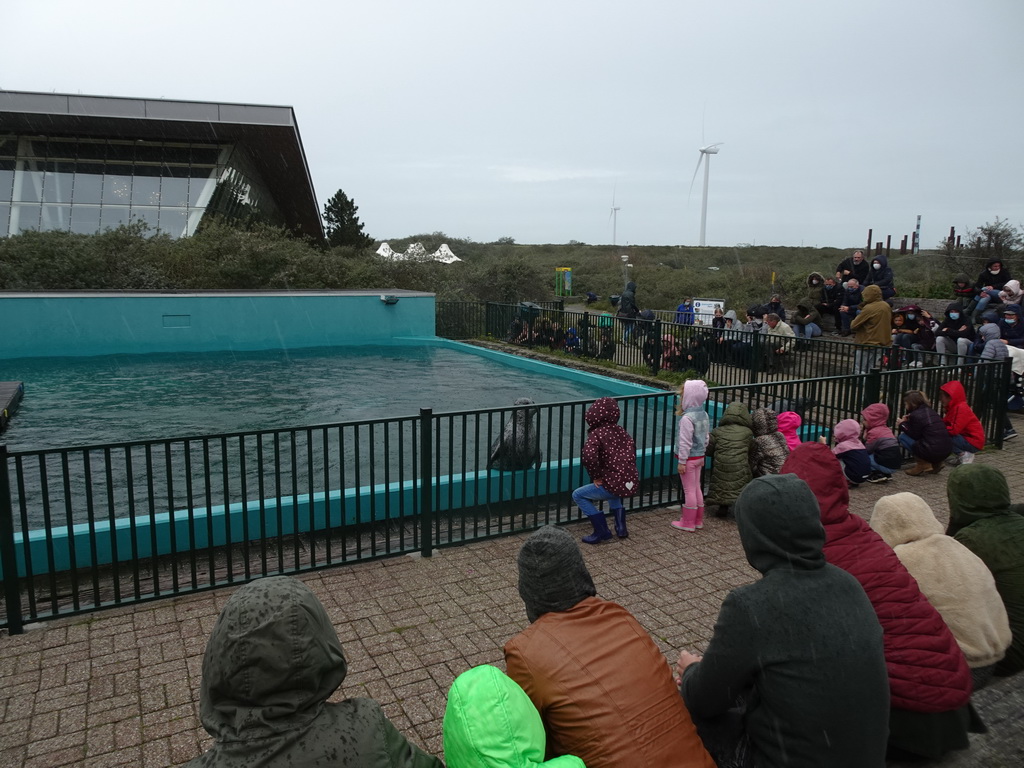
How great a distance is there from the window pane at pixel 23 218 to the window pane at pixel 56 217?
0.31 meters

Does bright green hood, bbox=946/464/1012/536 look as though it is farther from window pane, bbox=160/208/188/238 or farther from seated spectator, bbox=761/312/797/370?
window pane, bbox=160/208/188/238

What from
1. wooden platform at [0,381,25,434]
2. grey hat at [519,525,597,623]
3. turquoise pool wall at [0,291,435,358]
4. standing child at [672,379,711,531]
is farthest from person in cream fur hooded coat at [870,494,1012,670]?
turquoise pool wall at [0,291,435,358]

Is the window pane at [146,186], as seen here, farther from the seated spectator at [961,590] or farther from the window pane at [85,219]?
the seated spectator at [961,590]

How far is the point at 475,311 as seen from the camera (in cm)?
2297

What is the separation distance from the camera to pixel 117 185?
100 ft

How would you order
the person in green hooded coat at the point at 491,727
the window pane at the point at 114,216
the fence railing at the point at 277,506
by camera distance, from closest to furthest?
the person in green hooded coat at the point at 491,727 < the fence railing at the point at 277,506 < the window pane at the point at 114,216

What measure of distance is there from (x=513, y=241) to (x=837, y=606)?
89.1 m

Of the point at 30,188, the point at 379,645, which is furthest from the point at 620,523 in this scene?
the point at 30,188

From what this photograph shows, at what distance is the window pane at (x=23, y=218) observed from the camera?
28897mm

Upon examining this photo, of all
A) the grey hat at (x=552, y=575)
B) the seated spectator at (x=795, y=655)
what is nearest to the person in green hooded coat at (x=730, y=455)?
the seated spectator at (x=795, y=655)

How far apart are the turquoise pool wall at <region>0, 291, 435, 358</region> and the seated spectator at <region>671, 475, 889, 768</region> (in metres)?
19.9

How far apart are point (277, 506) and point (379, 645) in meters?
1.45

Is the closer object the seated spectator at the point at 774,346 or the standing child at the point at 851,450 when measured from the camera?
the standing child at the point at 851,450

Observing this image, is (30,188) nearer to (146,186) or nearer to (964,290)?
(146,186)
